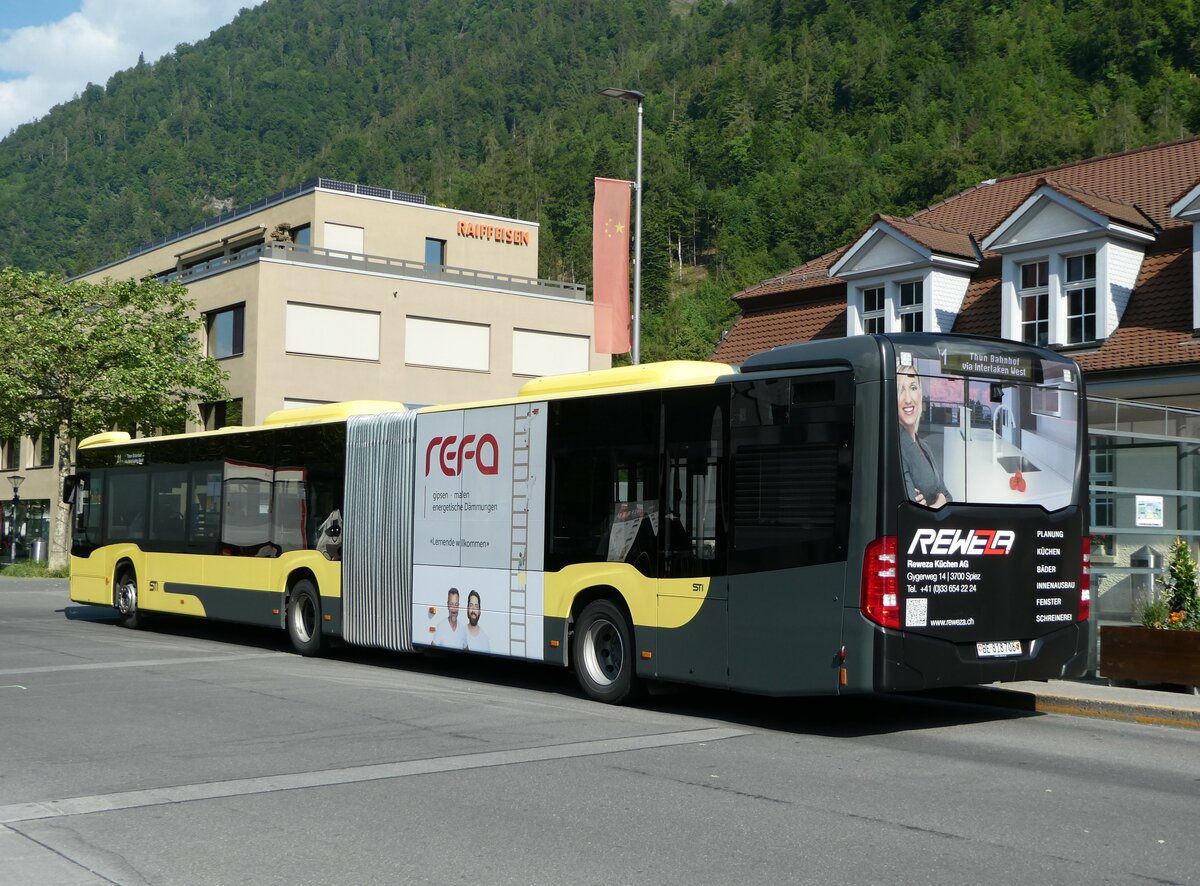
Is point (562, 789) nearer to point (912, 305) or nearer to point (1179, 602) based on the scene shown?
point (1179, 602)

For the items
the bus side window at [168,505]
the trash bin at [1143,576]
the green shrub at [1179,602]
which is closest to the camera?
the green shrub at [1179,602]

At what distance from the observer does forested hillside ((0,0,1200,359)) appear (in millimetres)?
104062

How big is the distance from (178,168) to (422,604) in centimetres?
18854

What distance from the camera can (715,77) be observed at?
150500 mm

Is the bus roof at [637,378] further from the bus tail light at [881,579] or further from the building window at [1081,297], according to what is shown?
the building window at [1081,297]

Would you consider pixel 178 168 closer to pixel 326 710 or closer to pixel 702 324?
pixel 702 324

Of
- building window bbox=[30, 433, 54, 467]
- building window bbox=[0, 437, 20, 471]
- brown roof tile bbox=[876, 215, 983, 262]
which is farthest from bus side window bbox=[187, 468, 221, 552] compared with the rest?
building window bbox=[0, 437, 20, 471]

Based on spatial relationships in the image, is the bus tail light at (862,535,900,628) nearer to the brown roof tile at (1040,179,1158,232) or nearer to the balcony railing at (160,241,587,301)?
the brown roof tile at (1040,179,1158,232)

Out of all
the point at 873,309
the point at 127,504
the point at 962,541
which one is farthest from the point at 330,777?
the point at 873,309

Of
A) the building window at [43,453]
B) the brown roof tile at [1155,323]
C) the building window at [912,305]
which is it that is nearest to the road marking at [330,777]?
the brown roof tile at [1155,323]

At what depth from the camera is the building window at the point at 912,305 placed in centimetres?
2409

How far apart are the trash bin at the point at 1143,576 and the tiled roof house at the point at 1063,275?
572 cm

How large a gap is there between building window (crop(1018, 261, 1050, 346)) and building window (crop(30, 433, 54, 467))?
48.5 m

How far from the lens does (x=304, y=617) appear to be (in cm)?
1730
